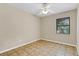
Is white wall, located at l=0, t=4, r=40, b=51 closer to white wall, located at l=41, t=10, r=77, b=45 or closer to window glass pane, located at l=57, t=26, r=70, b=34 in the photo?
white wall, located at l=41, t=10, r=77, b=45

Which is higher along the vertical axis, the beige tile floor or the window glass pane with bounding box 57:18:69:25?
the window glass pane with bounding box 57:18:69:25

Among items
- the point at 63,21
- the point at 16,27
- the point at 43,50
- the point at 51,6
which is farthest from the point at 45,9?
the point at 43,50

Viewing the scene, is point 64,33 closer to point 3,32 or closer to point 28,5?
point 28,5

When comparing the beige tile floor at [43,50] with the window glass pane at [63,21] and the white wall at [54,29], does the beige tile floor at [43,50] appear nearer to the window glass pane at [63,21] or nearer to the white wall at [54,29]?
the white wall at [54,29]

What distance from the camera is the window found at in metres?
0.90

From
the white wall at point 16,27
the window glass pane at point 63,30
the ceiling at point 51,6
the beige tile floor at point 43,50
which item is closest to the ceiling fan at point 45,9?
the ceiling at point 51,6

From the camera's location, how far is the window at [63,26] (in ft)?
2.97

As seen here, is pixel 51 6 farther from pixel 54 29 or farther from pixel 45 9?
pixel 54 29

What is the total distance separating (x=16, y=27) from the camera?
0.97 meters

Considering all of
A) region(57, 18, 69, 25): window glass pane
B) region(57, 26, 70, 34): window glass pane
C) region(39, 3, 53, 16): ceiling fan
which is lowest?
region(57, 26, 70, 34): window glass pane

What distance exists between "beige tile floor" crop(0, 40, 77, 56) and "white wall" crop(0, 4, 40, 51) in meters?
0.09

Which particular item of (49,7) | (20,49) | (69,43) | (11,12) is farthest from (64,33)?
(11,12)

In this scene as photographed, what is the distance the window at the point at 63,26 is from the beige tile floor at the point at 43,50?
0.21m

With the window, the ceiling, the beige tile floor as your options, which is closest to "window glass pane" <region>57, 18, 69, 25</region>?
the window
